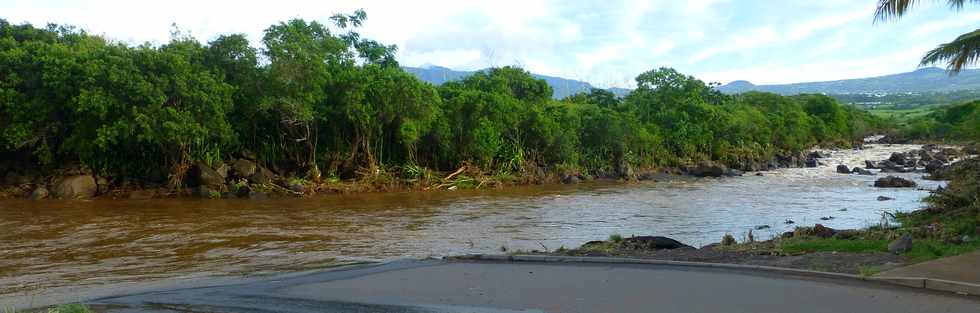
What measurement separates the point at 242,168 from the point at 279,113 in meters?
2.74

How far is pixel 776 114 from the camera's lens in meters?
63.0

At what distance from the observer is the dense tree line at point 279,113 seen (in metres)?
25.8

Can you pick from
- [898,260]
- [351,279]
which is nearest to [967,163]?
[898,260]

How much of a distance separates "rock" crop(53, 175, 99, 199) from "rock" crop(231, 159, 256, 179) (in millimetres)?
5176

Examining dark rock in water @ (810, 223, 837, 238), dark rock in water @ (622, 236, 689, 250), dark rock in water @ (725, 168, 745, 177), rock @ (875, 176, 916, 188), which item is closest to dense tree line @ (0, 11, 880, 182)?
dark rock in water @ (725, 168, 745, 177)

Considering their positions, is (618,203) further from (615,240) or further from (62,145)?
(62,145)

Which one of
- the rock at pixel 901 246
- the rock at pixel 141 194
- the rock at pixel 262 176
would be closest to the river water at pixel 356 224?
the rock at pixel 141 194

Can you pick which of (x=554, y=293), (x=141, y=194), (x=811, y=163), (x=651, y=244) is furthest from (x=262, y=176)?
(x=811, y=163)

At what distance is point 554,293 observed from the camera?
8.73 metres

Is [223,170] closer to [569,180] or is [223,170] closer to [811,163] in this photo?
[569,180]

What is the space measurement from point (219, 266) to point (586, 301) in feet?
25.9

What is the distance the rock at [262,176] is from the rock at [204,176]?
1.19m

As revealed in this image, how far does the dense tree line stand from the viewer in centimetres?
2578

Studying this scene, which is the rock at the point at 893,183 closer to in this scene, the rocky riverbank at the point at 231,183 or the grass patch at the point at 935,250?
the rocky riverbank at the point at 231,183
